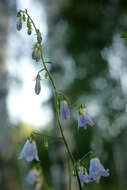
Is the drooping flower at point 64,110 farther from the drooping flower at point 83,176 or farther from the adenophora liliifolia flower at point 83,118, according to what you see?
the drooping flower at point 83,176

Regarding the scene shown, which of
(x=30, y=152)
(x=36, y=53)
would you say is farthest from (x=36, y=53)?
(x=30, y=152)

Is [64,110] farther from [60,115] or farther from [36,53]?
[36,53]

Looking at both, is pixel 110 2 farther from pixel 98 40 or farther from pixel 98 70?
pixel 98 70

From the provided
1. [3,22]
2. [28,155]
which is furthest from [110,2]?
[28,155]

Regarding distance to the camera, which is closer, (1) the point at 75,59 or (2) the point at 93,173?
(2) the point at 93,173

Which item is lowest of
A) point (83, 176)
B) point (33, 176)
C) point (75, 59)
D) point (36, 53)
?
point (33, 176)

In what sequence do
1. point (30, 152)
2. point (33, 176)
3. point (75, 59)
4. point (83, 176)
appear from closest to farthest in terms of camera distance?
1. point (83, 176)
2. point (30, 152)
3. point (33, 176)
4. point (75, 59)

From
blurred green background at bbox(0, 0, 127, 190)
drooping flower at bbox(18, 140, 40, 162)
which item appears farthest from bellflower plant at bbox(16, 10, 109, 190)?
blurred green background at bbox(0, 0, 127, 190)

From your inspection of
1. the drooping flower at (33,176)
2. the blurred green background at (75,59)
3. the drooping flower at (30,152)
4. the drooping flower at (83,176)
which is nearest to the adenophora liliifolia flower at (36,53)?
the drooping flower at (30,152)

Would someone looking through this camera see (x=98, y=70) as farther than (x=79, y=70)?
No
